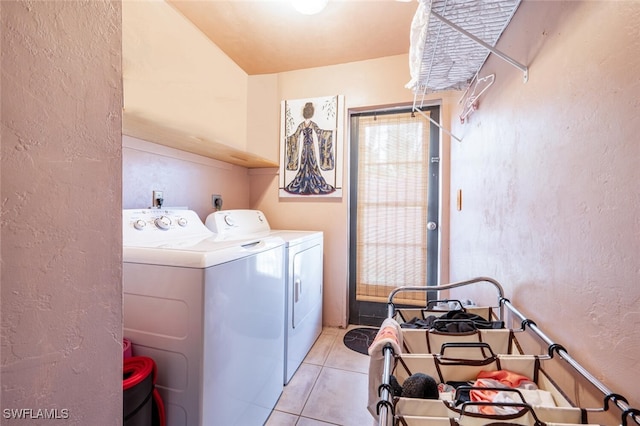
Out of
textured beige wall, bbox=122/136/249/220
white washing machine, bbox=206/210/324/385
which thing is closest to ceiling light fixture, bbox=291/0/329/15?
textured beige wall, bbox=122/136/249/220

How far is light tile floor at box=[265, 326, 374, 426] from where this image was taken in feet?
4.97

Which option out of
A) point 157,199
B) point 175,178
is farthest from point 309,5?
point 157,199

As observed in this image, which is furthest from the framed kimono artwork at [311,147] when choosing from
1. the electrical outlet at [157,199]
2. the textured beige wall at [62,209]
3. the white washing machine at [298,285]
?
the textured beige wall at [62,209]

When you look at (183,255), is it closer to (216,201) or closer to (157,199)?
(157,199)

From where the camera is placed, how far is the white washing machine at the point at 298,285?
1776mm

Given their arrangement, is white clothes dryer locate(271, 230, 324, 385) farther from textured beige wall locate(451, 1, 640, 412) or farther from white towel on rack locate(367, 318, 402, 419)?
textured beige wall locate(451, 1, 640, 412)

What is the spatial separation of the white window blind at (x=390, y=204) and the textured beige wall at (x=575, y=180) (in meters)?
1.24

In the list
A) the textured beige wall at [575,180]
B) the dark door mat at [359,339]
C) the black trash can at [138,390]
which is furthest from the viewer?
the dark door mat at [359,339]

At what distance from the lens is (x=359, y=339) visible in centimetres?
238

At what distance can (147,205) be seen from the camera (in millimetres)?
1640
